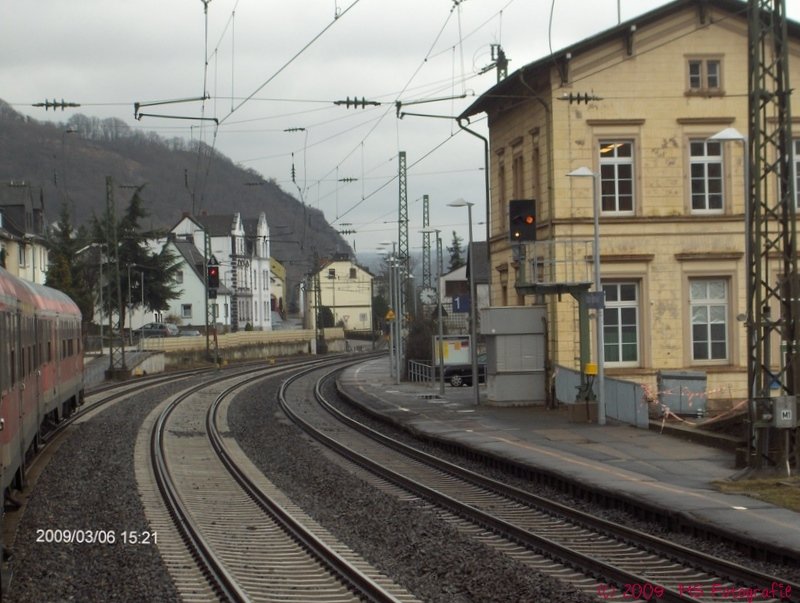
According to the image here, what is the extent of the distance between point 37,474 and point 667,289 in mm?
16830

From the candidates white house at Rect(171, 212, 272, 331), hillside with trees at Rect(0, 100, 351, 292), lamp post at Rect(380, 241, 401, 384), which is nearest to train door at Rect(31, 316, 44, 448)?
lamp post at Rect(380, 241, 401, 384)

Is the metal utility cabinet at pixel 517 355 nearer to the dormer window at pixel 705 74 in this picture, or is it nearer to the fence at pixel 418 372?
the dormer window at pixel 705 74

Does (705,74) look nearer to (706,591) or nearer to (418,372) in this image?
(418,372)

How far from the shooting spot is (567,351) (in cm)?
2900

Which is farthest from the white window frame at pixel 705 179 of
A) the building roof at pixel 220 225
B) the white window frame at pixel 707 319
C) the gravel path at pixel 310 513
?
the building roof at pixel 220 225

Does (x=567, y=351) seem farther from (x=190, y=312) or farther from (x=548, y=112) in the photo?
(x=190, y=312)

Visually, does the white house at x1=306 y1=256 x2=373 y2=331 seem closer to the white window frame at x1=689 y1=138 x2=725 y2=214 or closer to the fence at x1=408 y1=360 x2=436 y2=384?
the fence at x1=408 y1=360 x2=436 y2=384

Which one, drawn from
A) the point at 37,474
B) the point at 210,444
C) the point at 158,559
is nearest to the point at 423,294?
the point at 210,444

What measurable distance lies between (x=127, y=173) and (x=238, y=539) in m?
109

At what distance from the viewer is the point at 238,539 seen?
12953 mm

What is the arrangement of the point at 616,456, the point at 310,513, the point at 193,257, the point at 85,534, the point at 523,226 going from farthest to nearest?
the point at 193,257 < the point at 523,226 < the point at 616,456 < the point at 310,513 < the point at 85,534

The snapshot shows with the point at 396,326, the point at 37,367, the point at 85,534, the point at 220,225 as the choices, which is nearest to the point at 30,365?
the point at 37,367

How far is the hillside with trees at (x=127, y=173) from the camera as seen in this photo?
4178 inches

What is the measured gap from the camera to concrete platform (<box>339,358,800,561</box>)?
12.7 metres
